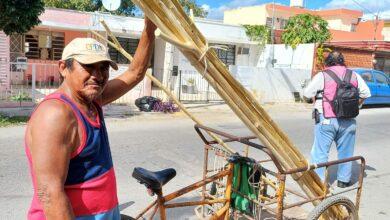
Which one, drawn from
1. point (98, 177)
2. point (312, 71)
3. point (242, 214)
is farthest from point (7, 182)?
point (312, 71)

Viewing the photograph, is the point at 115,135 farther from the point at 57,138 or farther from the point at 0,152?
the point at 57,138

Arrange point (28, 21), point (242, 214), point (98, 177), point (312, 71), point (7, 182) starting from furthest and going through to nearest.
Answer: point (312, 71) → point (28, 21) → point (7, 182) → point (242, 214) → point (98, 177)

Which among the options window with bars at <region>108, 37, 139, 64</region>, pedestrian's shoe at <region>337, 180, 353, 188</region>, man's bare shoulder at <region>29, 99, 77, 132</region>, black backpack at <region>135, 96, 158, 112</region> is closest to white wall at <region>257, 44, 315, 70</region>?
window with bars at <region>108, 37, 139, 64</region>

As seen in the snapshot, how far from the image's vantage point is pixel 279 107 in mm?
15352

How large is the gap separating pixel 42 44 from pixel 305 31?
12.4m

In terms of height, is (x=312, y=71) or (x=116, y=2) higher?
(x=116, y=2)

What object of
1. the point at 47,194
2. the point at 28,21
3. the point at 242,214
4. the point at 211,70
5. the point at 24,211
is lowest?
the point at 24,211

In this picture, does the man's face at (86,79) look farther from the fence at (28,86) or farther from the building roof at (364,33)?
the building roof at (364,33)

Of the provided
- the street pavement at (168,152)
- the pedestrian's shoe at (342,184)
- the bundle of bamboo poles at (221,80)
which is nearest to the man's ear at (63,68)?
the bundle of bamboo poles at (221,80)

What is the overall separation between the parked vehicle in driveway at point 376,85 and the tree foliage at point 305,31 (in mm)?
4534

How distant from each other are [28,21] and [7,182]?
17.9 ft

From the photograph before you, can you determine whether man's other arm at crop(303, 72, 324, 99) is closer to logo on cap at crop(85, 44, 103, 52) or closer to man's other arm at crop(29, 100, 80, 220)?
logo on cap at crop(85, 44, 103, 52)

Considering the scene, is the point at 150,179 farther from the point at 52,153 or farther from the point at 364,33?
the point at 364,33

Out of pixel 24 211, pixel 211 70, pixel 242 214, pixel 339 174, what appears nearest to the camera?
pixel 211 70
